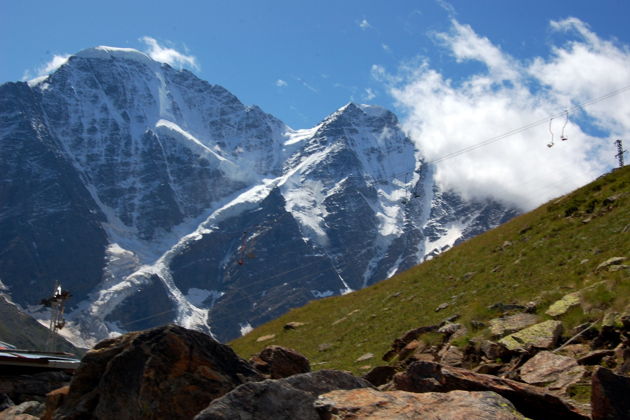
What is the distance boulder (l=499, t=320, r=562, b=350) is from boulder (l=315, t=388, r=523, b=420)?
668cm

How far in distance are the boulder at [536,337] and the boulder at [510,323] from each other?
3.46 feet

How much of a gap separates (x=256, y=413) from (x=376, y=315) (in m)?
25.1

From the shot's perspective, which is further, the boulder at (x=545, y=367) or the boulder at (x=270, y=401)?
the boulder at (x=545, y=367)

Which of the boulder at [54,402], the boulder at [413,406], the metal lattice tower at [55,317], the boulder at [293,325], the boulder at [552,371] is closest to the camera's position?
the boulder at [413,406]

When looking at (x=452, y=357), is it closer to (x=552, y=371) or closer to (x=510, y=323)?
(x=510, y=323)

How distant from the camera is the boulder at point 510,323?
65.8ft

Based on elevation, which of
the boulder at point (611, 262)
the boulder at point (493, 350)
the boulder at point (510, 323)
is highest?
the boulder at point (611, 262)

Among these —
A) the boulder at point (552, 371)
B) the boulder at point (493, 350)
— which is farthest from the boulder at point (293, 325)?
the boulder at point (552, 371)

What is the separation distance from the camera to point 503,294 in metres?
27.6

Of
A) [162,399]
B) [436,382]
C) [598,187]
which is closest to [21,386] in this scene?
[162,399]

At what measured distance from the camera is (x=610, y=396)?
11203mm

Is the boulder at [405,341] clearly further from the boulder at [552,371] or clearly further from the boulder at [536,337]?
the boulder at [552,371]

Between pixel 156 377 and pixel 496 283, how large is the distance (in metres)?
19.9

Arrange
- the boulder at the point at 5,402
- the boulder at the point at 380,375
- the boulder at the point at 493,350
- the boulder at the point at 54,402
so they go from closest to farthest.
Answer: the boulder at the point at 54,402
the boulder at the point at 493,350
the boulder at the point at 5,402
the boulder at the point at 380,375
